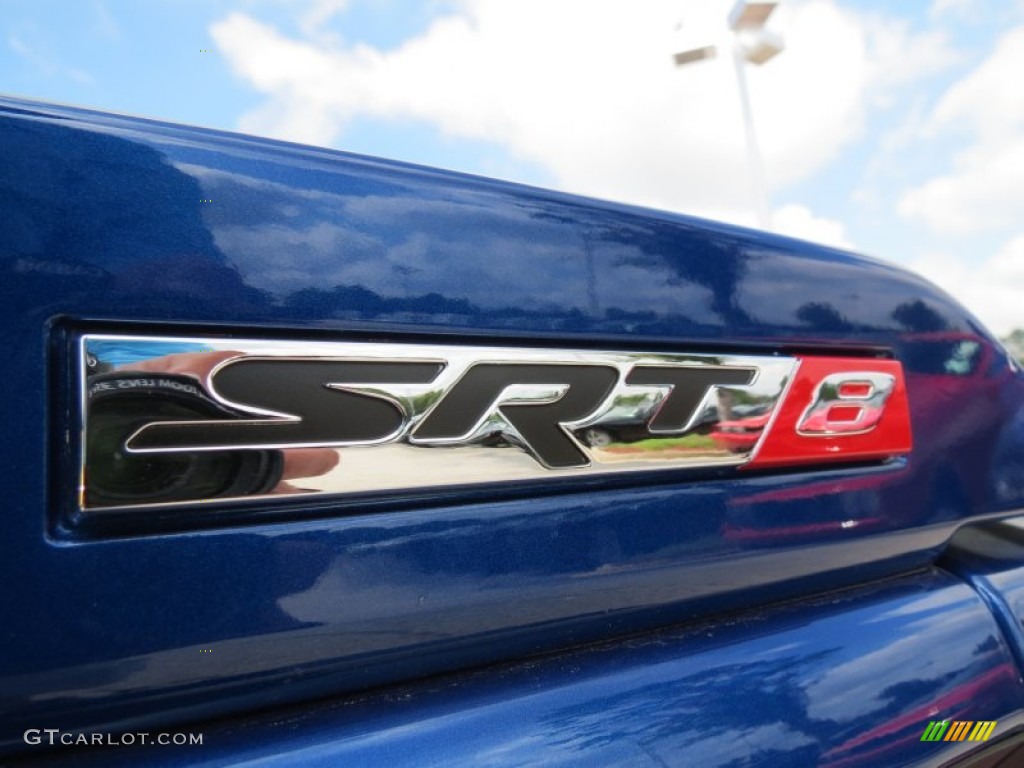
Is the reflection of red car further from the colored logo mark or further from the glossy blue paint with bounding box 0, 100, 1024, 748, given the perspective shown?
the colored logo mark

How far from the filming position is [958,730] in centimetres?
91

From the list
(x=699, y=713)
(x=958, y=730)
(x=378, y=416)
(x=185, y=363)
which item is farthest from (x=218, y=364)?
(x=958, y=730)

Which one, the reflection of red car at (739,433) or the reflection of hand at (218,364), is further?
the reflection of red car at (739,433)

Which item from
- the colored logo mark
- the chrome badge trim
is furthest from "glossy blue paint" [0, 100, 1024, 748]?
the colored logo mark

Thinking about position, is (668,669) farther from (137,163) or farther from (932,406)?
(137,163)

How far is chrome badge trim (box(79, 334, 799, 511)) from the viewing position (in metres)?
0.62

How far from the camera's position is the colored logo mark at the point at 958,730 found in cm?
89

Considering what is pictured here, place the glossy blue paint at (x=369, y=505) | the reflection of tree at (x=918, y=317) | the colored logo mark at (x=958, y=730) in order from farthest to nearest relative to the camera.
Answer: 1. the reflection of tree at (x=918, y=317)
2. the colored logo mark at (x=958, y=730)
3. the glossy blue paint at (x=369, y=505)

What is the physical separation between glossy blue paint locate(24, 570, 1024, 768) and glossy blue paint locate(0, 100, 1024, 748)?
3 centimetres

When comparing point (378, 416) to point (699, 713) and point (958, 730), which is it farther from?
point (958, 730)

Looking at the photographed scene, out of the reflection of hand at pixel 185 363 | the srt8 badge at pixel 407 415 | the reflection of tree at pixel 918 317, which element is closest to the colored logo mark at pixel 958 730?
the srt8 badge at pixel 407 415

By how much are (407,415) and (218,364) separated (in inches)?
7.0

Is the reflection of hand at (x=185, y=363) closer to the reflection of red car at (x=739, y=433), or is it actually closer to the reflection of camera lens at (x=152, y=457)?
the reflection of camera lens at (x=152, y=457)

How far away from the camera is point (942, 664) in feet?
3.09
